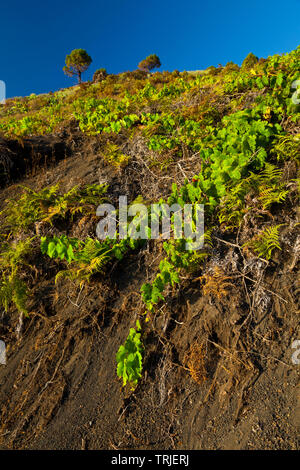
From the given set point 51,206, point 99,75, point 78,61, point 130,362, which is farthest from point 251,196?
point 78,61

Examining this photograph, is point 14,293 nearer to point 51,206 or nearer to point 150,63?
point 51,206

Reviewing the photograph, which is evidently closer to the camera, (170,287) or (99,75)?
(170,287)

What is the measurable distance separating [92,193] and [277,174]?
7.58ft

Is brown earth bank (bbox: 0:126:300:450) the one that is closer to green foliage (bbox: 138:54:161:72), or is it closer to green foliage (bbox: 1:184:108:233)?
green foliage (bbox: 1:184:108:233)

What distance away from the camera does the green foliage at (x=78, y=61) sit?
24.3 m

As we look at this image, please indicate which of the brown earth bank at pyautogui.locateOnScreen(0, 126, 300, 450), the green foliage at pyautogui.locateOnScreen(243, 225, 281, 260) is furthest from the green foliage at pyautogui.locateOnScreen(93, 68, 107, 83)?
the green foliage at pyautogui.locateOnScreen(243, 225, 281, 260)

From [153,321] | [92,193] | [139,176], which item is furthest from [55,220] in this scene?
[153,321]

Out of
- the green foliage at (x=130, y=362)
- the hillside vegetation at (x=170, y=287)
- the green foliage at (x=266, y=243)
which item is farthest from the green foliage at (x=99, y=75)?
the green foliage at (x=130, y=362)

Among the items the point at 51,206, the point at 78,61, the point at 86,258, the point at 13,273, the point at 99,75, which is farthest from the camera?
the point at 78,61

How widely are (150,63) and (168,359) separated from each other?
32590 mm

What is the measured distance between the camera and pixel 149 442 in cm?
165

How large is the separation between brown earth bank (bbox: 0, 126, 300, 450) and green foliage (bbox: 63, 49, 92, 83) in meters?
29.1

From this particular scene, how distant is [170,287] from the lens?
7.33ft

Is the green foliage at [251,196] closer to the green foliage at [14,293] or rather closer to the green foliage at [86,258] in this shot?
the green foliage at [86,258]
